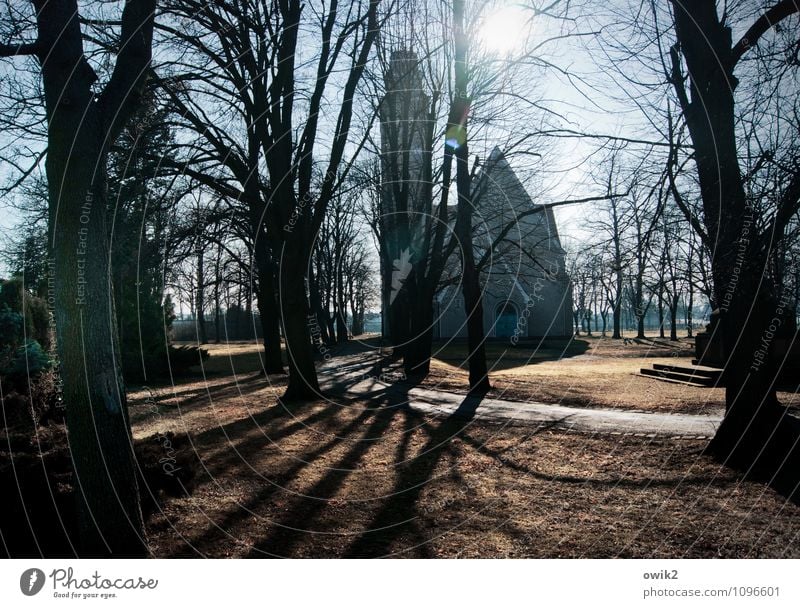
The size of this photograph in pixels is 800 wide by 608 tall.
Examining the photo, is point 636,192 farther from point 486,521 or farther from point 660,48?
point 486,521

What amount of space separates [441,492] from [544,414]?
20.1 ft

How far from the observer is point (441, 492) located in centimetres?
743

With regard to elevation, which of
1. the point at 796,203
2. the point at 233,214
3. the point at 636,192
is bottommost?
the point at 796,203

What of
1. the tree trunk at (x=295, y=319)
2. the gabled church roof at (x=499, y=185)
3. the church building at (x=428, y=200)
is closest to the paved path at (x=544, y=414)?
the tree trunk at (x=295, y=319)

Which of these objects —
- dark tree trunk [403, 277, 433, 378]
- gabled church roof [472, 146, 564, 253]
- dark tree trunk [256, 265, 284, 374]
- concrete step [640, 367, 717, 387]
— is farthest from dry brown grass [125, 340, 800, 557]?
dark tree trunk [256, 265, 284, 374]

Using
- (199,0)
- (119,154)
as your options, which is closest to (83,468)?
(199,0)

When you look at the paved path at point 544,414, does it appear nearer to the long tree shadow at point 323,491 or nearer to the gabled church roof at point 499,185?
the long tree shadow at point 323,491

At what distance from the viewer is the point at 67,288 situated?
5031 mm

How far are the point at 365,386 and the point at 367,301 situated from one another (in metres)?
64.4

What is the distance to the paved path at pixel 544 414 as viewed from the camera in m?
10.5

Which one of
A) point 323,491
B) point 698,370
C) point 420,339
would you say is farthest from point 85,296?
point 698,370

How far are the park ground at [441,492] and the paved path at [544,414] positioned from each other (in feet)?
1.79

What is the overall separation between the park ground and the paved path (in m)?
0.55

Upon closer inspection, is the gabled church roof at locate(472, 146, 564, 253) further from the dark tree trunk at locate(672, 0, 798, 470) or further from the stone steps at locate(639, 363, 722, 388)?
the dark tree trunk at locate(672, 0, 798, 470)
